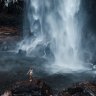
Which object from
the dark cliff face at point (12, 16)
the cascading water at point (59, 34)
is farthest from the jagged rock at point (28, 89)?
the dark cliff face at point (12, 16)

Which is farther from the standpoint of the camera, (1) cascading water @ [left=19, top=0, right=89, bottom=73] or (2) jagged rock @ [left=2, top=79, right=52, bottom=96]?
(1) cascading water @ [left=19, top=0, right=89, bottom=73]

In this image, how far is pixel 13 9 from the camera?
46.0m

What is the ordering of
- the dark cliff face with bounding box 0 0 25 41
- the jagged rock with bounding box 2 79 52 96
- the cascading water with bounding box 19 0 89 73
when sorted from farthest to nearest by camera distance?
the dark cliff face with bounding box 0 0 25 41
the cascading water with bounding box 19 0 89 73
the jagged rock with bounding box 2 79 52 96

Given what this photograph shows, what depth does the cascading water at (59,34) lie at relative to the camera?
32.5 metres

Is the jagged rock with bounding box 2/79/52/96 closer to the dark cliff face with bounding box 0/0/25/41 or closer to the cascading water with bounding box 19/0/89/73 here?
the cascading water with bounding box 19/0/89/73

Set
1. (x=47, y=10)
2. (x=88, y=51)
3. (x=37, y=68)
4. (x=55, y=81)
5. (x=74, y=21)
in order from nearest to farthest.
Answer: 1. (x=55, y=81)
2. (x=37, y=68)
3. (x=88, y=51)
4. (x=74, y=21)
5. (x=47, y=10)

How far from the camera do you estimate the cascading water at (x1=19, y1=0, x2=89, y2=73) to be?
107 feet

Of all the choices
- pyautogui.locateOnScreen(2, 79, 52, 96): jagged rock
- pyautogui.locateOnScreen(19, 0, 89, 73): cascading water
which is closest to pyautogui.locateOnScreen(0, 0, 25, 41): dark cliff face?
pyautogui.locateOnScreen(19, 0, 89, 73): cascading water

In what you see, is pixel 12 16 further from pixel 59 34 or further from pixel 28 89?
pixel 28 89

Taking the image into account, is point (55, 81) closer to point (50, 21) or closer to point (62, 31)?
point (62, 31)

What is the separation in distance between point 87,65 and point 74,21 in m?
8.19

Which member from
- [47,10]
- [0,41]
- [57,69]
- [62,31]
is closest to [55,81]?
[57,69]

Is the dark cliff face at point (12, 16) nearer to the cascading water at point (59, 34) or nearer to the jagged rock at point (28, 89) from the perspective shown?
the cascading water at point (59, 34)

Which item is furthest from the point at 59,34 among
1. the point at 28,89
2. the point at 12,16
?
the point at 28,89
